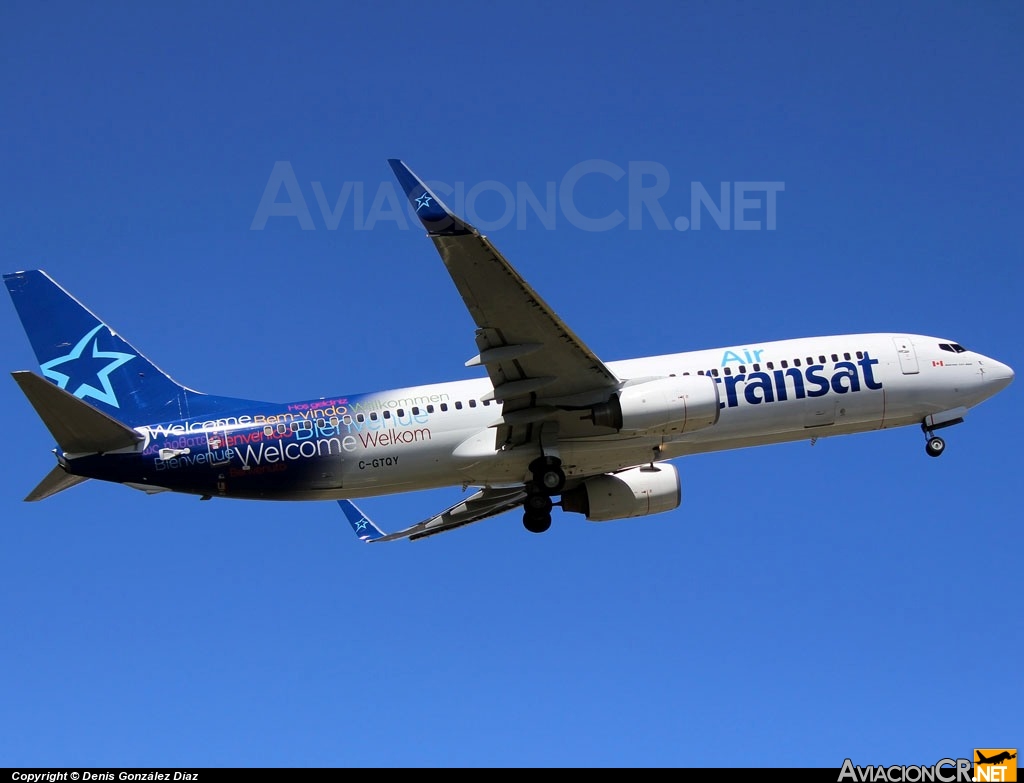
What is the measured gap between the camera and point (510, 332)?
34.7m

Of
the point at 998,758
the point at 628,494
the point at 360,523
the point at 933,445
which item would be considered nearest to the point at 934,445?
the point at 933,445

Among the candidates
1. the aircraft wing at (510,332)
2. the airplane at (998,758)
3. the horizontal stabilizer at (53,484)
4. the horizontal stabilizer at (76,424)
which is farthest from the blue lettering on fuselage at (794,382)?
the horizontal stabilizer at (53,484)

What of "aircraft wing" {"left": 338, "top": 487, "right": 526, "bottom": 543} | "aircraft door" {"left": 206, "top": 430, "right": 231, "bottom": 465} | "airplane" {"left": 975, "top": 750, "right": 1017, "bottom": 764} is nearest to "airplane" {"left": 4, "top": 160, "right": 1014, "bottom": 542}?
"aircraft door" {"left": 206, "top": 430, "right": 231, "bottom": 465}

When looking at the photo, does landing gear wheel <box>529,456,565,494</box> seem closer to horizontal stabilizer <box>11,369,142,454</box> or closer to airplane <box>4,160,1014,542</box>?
airplane <box>4,160,1014,542</box>

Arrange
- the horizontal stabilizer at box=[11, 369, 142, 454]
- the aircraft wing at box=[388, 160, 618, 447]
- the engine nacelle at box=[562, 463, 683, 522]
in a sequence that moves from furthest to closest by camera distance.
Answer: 1. the engine nacelle at box=[562, 463, 683, 522]
2. the horizontal stabilizer at box=[11, 369, 142, 454]
3. the aircraft wing at box=[388, 160, 618, 447]

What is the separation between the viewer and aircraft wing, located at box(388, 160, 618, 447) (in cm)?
3142

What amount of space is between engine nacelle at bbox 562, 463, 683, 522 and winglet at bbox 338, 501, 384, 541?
26.0ft

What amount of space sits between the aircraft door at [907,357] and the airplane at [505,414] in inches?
1.8

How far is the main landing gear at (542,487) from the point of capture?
3875 centimetres

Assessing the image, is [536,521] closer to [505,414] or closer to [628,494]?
[628,494]

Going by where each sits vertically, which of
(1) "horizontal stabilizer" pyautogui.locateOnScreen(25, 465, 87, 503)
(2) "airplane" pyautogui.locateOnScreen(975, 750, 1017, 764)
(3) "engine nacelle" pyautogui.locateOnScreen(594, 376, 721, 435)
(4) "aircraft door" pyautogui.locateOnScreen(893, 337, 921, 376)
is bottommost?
(2) "airplane" pyautogui.locateOnScreen(975, 750, 1017, 764)

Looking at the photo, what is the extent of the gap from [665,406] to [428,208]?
9957mm

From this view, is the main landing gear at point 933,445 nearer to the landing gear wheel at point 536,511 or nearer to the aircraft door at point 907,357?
the aircraft door at point 907,357

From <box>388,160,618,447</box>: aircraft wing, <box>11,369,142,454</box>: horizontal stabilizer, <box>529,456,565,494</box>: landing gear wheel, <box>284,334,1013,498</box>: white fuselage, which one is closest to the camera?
→ <box>388,160,618,447</box>: aircraft wing
